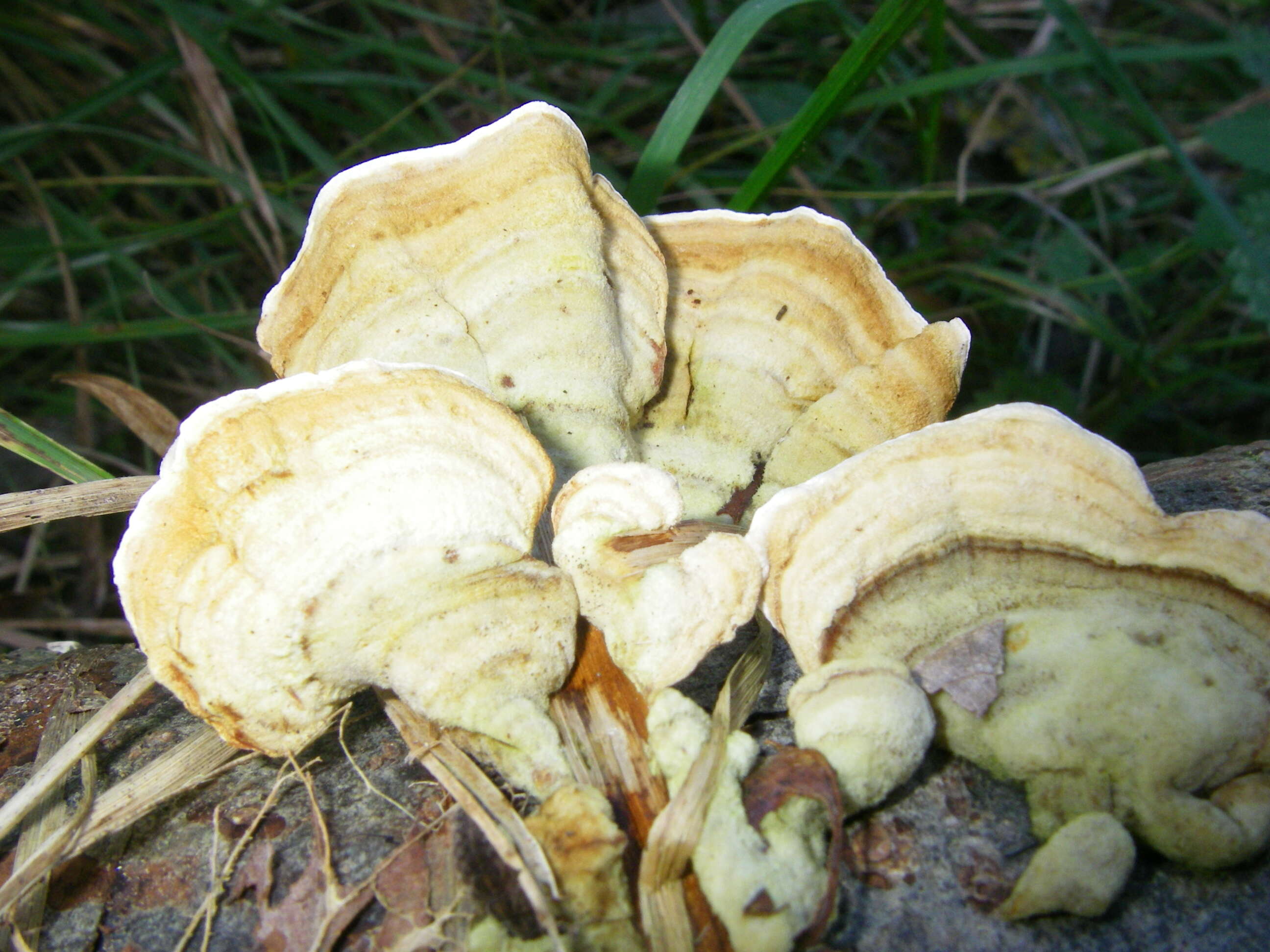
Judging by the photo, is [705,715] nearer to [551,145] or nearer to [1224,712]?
[1224,712]

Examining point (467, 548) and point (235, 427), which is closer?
point (235, 427)

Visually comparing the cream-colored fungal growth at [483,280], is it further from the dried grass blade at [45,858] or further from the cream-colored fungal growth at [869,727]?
the dried grass blade at [45,858]

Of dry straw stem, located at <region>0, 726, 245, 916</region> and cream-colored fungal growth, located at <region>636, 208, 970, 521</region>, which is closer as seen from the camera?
dry straw stem, located at <region>0, 726, 245, 916</region>

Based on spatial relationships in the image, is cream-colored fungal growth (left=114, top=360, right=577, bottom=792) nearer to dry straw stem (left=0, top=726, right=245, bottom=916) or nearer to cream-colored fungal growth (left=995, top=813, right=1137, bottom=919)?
dry straw stem (left=0, top=726, right=245, bottom=916)

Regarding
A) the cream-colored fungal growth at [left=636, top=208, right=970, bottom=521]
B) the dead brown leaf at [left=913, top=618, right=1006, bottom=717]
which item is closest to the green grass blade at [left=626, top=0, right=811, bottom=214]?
the cream-colored fungal growth at [left=636, top=208, right=970, bottom=521]

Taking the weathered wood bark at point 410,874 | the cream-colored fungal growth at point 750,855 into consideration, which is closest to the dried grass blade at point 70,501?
the weathered wood bark at point 410,874

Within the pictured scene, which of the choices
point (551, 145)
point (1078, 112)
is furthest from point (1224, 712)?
point (1078, 112)

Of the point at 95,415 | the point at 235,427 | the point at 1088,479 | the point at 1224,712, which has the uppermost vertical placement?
the point at 235,427

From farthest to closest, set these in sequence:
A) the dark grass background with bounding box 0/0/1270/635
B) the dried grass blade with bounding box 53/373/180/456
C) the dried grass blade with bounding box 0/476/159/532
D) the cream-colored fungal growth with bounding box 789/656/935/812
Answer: the dark grass background with bounding box 0/0/1270/635 → the dried grass blade with bounding box 53/373/180/456 → the dried grass blade with bounding box 0/476/159/532 → the cream-colored fungal growth with bounding box 789/656/935/812
